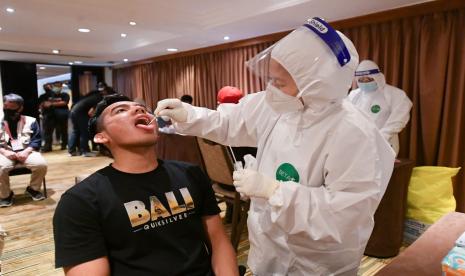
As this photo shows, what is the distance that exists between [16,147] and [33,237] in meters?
1.39

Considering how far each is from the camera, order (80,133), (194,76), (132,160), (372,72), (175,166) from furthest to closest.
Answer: (80,133) → (194,76) → (372,72) → (175,166) → (132,160)

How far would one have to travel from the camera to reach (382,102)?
3.15m

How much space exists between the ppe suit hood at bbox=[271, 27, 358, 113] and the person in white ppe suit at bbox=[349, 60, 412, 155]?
7.08ft

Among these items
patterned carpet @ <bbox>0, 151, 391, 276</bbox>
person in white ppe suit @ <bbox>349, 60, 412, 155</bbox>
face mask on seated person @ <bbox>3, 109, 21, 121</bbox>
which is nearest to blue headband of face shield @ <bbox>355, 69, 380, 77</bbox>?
person in white ppe suit @ <bbox>349, 60, 412, 155</bbox>

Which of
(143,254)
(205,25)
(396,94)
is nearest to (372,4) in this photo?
(396,94)

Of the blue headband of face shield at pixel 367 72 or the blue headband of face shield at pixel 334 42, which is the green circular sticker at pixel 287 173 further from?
the blue headband of face shield at pixel 367 72

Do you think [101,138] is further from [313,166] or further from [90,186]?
[313,166]

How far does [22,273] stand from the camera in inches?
92.0

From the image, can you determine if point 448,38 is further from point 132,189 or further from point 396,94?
point 132,189

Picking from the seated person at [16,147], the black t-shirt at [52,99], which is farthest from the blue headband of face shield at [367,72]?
the black t-shirt at [52,99]

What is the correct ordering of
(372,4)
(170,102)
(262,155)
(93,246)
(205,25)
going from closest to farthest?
1. (93,246)
2. (262,155)
3. (170,102)
4. (372,4)
5. (205,25)

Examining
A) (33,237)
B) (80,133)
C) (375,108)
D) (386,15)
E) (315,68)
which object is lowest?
(33,237)

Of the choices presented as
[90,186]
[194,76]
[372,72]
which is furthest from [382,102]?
[194,76]

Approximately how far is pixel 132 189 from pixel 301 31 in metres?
0.80
